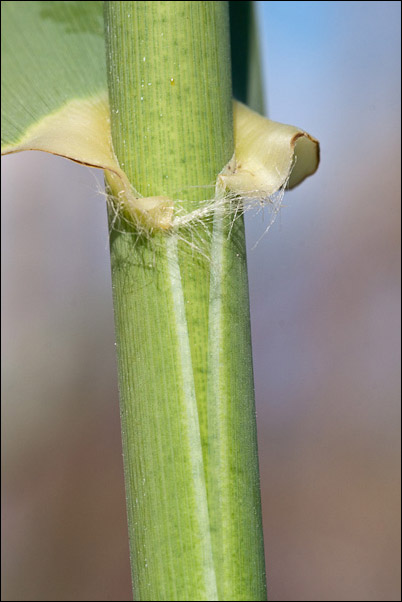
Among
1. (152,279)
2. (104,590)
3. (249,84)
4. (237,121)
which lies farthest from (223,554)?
(104,590)

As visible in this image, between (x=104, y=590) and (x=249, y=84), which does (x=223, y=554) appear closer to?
(x=249, y=84)

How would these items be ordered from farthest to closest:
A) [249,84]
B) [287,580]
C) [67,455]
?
1. [67,455]
2. [287,580]
3. [249,84]

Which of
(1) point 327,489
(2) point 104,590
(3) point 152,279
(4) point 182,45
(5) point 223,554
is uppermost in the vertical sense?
(4) point 182,45

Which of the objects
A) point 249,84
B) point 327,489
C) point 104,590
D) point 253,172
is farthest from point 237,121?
point 104,590

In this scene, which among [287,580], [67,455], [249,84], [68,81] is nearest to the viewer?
[68,81]

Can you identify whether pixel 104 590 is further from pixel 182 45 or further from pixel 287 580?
pixel 182 45

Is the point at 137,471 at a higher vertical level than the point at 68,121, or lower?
lower

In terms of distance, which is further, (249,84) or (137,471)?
(249,84)
